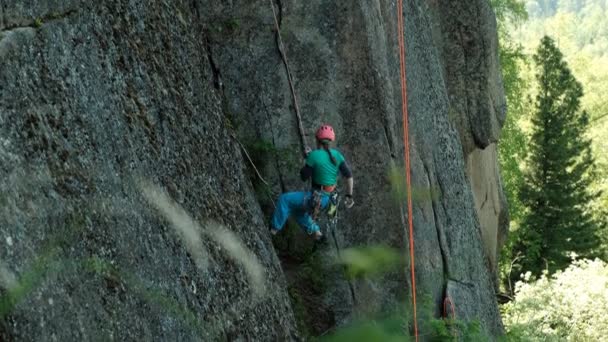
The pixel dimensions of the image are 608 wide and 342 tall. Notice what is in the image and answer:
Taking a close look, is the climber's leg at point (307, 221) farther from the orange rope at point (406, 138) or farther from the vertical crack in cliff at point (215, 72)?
the vertical crack in cliff at point (215, 72)

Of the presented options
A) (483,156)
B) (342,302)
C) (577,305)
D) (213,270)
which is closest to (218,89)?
(342,302)

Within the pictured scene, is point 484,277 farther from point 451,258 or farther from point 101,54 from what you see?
point 101,54

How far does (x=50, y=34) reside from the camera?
6219 millimetres

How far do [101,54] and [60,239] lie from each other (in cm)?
174

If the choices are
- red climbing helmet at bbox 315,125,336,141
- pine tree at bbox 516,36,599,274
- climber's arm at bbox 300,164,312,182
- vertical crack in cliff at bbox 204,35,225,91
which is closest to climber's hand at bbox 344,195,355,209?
climber's arm at bbox 300,164,312,182

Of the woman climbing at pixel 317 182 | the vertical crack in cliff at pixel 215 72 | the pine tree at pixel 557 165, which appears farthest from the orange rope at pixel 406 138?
the pine tree at pixel 557 165

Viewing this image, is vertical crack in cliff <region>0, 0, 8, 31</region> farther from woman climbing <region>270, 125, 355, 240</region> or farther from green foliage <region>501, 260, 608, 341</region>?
green foliage <region>501, 260, 608, 341</region>

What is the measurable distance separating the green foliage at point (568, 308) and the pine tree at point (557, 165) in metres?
11.1

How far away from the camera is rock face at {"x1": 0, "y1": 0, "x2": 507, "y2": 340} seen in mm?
5578

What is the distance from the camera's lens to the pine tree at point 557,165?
38.6 metres

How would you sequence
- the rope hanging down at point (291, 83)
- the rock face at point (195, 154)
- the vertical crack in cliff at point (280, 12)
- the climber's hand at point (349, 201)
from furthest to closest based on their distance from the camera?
the vertical crack in cliff at point (280, 12) → the rope hanging down at point (291, 83) → the climber's hand at point (349, 201) → the rock face at point (195, 154)

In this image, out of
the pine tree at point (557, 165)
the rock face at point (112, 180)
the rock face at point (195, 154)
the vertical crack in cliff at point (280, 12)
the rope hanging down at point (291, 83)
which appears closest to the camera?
the rock face at point (112, 180)

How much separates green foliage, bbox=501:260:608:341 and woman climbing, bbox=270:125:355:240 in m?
15.6

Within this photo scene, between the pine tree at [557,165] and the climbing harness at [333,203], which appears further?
the pine tree at [557,165]
